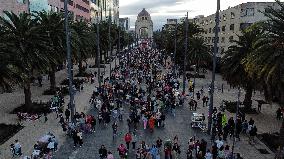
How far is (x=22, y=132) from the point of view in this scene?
26.8 m

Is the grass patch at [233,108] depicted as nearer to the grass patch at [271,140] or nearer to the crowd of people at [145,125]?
the crowd of people at [145,125]

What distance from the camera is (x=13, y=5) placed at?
51.6 m

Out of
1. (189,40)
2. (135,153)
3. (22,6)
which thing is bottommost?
(135,153)

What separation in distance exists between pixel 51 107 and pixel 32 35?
696cm

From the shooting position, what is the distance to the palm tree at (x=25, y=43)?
100 feet

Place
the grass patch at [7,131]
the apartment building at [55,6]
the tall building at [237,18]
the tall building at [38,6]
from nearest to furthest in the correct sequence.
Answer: the grass patch at [7,131]
the tall building at [38,6]
the apartment building at [55,6]
the tall building at [237,18]

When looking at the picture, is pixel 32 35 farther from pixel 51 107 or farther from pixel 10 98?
pixel 10 98

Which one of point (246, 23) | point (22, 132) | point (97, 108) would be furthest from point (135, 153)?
point (246, 23)

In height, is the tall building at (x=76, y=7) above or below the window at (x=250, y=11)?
above

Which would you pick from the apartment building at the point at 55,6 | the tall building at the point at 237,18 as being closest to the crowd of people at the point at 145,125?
the apartment building at the point at 55,6

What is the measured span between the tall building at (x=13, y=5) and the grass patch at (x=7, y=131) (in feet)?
79.7

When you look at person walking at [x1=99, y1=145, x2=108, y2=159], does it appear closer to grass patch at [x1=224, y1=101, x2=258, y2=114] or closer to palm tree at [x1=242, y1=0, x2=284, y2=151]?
palm tree at [x1=242, y1=0, x2=284, y2=151]

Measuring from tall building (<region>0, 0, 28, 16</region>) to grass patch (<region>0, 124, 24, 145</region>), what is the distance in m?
24.3

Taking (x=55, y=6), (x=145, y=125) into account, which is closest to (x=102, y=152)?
(x=145, y=125)
